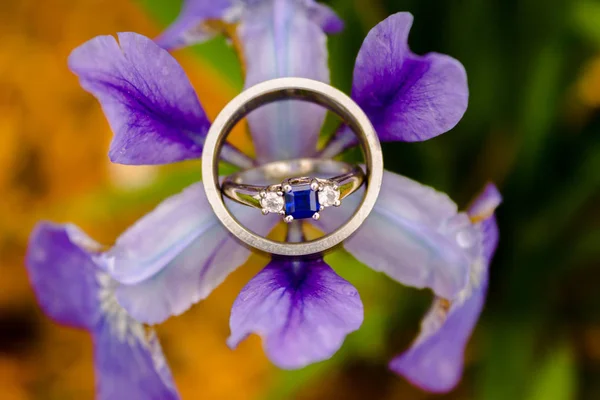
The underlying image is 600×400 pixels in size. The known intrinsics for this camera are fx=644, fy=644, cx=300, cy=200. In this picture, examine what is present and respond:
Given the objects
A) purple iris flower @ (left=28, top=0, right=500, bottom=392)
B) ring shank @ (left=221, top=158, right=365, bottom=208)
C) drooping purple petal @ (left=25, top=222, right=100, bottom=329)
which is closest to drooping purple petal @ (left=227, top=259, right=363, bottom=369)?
purple iris flower @ (left=28, top=0, right=500, bottom=392)

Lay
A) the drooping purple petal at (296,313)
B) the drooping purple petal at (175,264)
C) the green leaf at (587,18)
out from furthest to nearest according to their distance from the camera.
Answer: the green leaf at (587,18) < the drooping purple petal at (175,264) < the drooping purple petal at (296,313)

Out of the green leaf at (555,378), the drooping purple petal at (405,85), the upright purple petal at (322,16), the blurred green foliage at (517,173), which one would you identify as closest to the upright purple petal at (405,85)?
the drooping purple petal at (405,85)

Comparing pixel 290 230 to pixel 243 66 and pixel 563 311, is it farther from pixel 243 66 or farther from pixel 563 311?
pixel 563 311

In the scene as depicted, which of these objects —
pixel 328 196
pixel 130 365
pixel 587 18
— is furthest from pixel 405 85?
pixel 587 18

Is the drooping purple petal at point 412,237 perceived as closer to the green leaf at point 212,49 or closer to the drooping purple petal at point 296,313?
the drooping purple petal at point 296,313

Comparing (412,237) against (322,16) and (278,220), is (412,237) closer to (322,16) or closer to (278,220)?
(278,220)

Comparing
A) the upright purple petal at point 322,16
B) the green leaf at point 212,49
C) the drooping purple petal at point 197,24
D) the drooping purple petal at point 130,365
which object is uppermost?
the upright purple petal at point 322,16
